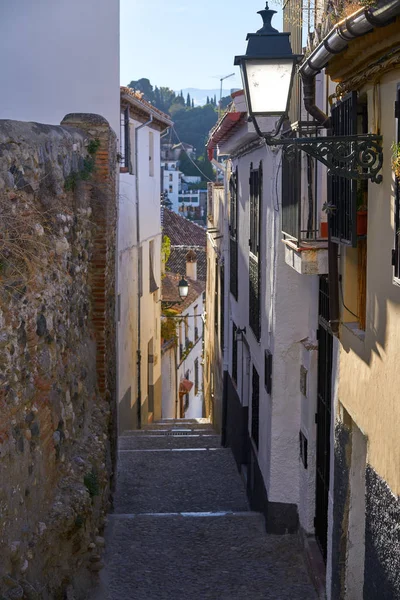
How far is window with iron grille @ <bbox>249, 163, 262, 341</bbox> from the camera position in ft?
36.6

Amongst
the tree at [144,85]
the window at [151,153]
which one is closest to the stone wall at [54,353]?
the window at [151,153]

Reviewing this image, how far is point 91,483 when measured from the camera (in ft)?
26.1

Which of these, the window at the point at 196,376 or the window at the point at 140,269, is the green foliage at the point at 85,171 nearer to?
the window at the point at 140,269

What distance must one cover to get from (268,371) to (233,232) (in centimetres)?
603

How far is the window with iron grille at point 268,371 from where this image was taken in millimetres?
9719

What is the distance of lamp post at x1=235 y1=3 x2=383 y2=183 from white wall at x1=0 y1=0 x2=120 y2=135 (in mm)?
9216

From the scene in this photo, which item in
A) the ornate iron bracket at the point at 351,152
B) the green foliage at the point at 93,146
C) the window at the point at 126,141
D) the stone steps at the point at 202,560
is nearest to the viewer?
the ornate iron bracket at the point at 351,152

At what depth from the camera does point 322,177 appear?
7.57 m

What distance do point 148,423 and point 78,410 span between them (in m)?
13.3

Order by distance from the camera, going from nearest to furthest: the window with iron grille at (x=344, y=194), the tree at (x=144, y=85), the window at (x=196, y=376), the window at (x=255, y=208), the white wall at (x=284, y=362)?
the window with iron grille at (x=344, y=194) → the white wall at (x=284, y=362) → the window at (x=255, y=208) → the window at (x=196, y=376) → the tree at (x=144, y=85)

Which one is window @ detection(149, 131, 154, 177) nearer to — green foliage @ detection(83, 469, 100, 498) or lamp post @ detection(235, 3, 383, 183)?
green foliage @ detection(83, 469, 100, 498)

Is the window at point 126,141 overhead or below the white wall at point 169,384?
overhead

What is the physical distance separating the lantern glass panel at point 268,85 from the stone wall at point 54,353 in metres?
1.64

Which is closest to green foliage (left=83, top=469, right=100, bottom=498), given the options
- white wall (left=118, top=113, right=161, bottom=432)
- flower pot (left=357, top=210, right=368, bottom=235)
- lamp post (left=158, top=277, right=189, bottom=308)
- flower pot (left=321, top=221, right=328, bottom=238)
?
flower pot (left=321, top=221, right=328, bottom=238)
